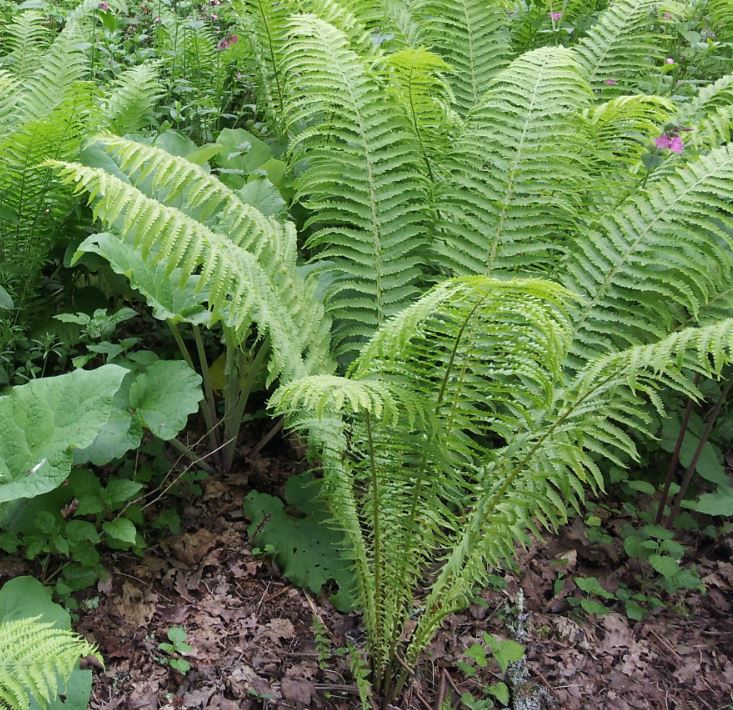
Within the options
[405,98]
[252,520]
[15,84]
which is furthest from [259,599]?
[15,84]

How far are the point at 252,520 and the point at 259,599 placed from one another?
22cm

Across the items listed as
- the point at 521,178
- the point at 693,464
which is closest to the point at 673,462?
the point at 693,464

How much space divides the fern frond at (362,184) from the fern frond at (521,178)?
0.13m

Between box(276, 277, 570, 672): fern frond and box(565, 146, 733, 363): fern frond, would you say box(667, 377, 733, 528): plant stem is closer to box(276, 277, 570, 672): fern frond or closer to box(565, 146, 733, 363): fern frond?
box(565, 146, 733, 363): fern frond

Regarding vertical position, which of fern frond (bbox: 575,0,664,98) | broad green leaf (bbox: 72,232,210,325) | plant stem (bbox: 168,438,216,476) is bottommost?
Result: plant stem (bbox: 168,438,216,476)

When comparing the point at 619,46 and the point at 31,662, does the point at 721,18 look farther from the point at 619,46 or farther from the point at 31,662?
the point at 31,662

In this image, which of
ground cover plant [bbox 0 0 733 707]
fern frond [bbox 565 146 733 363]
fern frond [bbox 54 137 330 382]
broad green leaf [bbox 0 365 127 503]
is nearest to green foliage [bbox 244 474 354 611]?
ground cover plant [bbox 0 0 733 707]

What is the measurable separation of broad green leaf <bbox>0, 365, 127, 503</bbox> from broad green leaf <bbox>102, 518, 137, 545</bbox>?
0.28 metres

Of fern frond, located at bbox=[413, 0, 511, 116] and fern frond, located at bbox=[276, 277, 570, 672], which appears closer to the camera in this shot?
fern frond, located at bbox=[276, 277, 570, 672]

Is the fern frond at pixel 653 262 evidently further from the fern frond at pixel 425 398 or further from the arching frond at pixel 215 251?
the arching frond at pixel 215 251

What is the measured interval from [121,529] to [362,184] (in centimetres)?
114

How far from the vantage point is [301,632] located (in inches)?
79.7

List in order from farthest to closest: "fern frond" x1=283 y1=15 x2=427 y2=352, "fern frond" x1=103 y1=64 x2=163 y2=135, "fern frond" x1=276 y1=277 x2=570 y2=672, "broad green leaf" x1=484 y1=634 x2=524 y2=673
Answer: "fern frond" x1=103 y1=64 x2=163 y2=135
"fern frond" x1=283 y1=15 x2=427 y2=352
"broad green leaf" x1=484 y1=634 x2=524 y2=673
"fern frond" x1=276 y1=277 x2=570 y2=672

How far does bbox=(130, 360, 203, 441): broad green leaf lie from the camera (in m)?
1.79
